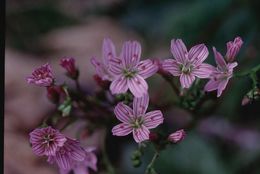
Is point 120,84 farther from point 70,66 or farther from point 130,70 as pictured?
point 70,66

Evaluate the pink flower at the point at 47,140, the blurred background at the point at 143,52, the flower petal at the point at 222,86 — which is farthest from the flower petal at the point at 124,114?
the blurred background at the point at 143,52

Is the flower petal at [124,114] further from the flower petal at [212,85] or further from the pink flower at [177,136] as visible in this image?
the flower petal at [212,85]

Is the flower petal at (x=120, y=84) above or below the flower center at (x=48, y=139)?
above

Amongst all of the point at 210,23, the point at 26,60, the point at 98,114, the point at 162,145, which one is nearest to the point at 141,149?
the point at 162,145

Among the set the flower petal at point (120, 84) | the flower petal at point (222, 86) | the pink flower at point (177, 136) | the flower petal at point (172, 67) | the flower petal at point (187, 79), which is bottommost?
the pink flower at point (177, 136)

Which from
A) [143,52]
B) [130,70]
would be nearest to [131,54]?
[130,70]

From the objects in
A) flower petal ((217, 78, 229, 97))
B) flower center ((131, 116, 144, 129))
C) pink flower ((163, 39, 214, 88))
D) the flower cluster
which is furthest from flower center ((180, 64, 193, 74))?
the flower cluster
